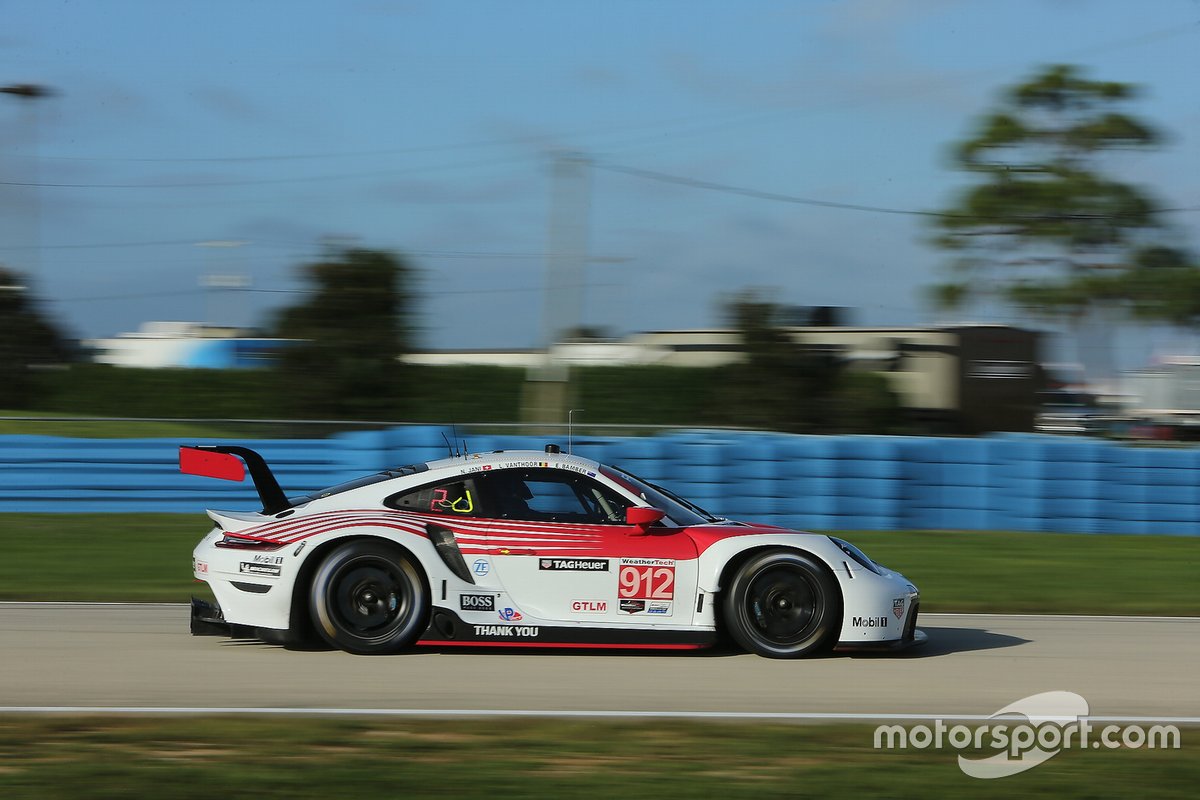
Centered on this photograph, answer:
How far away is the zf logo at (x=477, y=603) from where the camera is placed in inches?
285

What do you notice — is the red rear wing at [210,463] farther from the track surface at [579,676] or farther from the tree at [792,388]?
the tree at [792,388]

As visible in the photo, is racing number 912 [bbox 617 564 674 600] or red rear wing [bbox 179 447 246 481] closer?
racing number 912 [bbox 617 564 674 600]

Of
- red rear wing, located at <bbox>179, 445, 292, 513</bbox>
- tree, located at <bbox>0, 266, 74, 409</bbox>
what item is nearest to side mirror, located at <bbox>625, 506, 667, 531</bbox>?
red rear wing, located at <bbox>179, 445, 292, 513</bbox>

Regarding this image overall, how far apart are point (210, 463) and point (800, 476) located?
959 cm

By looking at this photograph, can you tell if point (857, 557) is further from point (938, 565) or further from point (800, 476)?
point (800, 476)

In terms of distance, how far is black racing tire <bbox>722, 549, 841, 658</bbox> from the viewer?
7320mm

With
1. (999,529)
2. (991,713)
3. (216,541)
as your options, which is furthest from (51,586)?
(999,529)

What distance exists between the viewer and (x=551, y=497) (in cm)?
750

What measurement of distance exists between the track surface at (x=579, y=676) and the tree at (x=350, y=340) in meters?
23.0

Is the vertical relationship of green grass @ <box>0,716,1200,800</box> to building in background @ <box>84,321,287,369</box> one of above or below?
below

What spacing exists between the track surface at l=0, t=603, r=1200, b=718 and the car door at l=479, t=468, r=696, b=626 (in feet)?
0.98

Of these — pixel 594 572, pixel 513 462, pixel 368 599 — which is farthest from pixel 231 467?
pixel 594 572

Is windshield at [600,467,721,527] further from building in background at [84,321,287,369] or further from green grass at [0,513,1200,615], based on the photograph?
building in background at [84,321,287,369]

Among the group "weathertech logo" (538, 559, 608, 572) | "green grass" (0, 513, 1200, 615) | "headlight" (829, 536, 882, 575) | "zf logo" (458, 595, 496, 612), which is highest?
"headlight" (829, 536, 882, 575)
